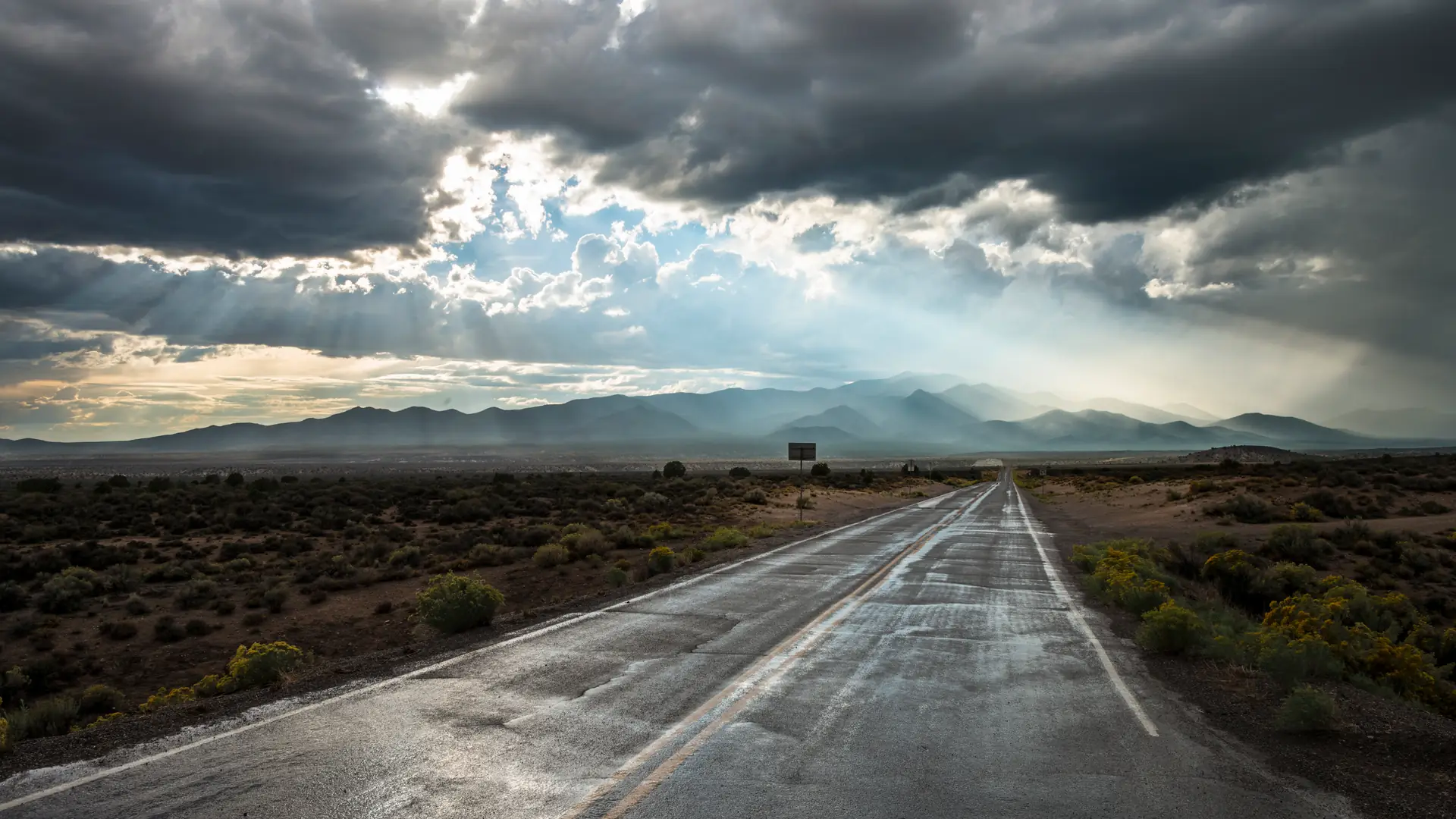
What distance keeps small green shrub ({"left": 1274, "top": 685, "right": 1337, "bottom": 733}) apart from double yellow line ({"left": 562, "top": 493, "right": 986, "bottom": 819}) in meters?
4.77

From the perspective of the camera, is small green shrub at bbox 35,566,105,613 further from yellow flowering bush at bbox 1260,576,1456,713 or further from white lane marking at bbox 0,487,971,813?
yellow flowering bush at bbox 1260,576,1456,713

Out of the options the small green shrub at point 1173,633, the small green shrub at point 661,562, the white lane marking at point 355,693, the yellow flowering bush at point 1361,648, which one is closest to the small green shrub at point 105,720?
the white lane marking at point 355,693

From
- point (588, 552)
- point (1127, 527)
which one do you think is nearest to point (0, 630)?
point (588, 552)

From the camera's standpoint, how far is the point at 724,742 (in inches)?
262

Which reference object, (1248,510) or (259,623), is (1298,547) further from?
(259,623)

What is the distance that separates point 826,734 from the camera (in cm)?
695

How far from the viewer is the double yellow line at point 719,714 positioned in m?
5.50

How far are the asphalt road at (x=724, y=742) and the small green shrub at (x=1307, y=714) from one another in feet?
2.57

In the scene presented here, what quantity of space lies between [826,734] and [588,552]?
19.2 metres

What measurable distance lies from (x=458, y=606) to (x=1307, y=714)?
10.8 meters

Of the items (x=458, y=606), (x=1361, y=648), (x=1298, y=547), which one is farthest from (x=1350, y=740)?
(x=1298, y=547)

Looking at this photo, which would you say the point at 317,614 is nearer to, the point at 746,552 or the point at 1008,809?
the point at 746,552

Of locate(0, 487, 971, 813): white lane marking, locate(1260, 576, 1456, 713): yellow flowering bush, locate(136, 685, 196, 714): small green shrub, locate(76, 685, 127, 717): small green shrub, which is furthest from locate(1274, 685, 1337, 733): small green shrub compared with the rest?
locate(76, 685, 127, 717): small green shrub

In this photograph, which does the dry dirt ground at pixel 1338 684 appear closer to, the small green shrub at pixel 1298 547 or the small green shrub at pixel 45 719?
the small green shrub at pixel 1298 547
